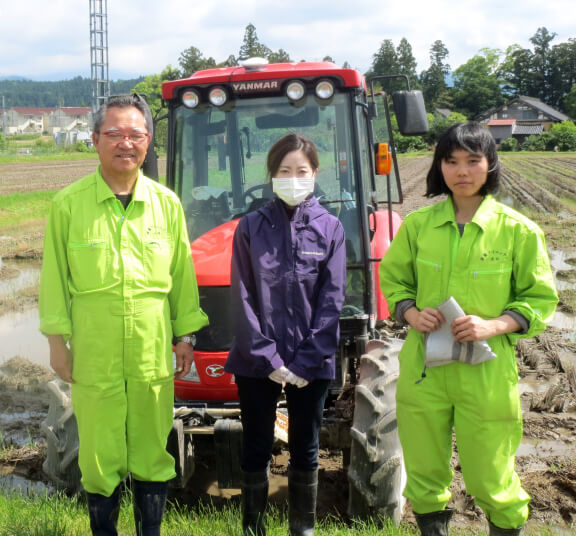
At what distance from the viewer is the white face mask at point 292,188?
9.27 ft

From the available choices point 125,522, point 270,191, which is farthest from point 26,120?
point 125,522

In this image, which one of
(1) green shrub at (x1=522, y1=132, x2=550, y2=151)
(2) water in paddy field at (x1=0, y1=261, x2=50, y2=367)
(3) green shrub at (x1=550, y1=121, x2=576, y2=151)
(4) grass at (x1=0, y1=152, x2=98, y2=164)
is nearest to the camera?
(2) water in paddy field at (x1=0, y1=261, x2=50, y2=367)

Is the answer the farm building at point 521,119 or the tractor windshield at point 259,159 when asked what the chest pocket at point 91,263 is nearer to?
the tractor windshield at point 259,159

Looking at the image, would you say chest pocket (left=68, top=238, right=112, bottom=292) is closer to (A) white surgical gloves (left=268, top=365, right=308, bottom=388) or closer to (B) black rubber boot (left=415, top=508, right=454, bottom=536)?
(A) white surgical gloves (left=268, top=365, right=308, bottom=388)

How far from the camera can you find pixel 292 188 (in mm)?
2824

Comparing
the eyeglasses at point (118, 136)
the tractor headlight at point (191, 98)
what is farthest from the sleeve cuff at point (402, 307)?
the tractor headlight at point (191, 98)

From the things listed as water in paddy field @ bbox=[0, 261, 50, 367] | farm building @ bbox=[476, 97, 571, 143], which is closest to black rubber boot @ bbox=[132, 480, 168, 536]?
water in paddy field @ bbox=[0, 261, 50, 367]

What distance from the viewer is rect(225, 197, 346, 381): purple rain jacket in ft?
8.84

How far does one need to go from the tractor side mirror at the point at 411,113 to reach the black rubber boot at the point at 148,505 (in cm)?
238

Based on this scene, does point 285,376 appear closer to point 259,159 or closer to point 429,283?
point 429,283

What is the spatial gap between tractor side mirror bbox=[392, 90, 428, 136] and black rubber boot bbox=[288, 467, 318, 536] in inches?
80.9

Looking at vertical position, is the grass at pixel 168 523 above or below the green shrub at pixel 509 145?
below

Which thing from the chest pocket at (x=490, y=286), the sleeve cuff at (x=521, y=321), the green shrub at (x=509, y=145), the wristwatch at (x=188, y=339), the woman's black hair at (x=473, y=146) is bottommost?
the wristwatch at (x=188, y=339)

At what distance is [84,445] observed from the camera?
2713 mm
